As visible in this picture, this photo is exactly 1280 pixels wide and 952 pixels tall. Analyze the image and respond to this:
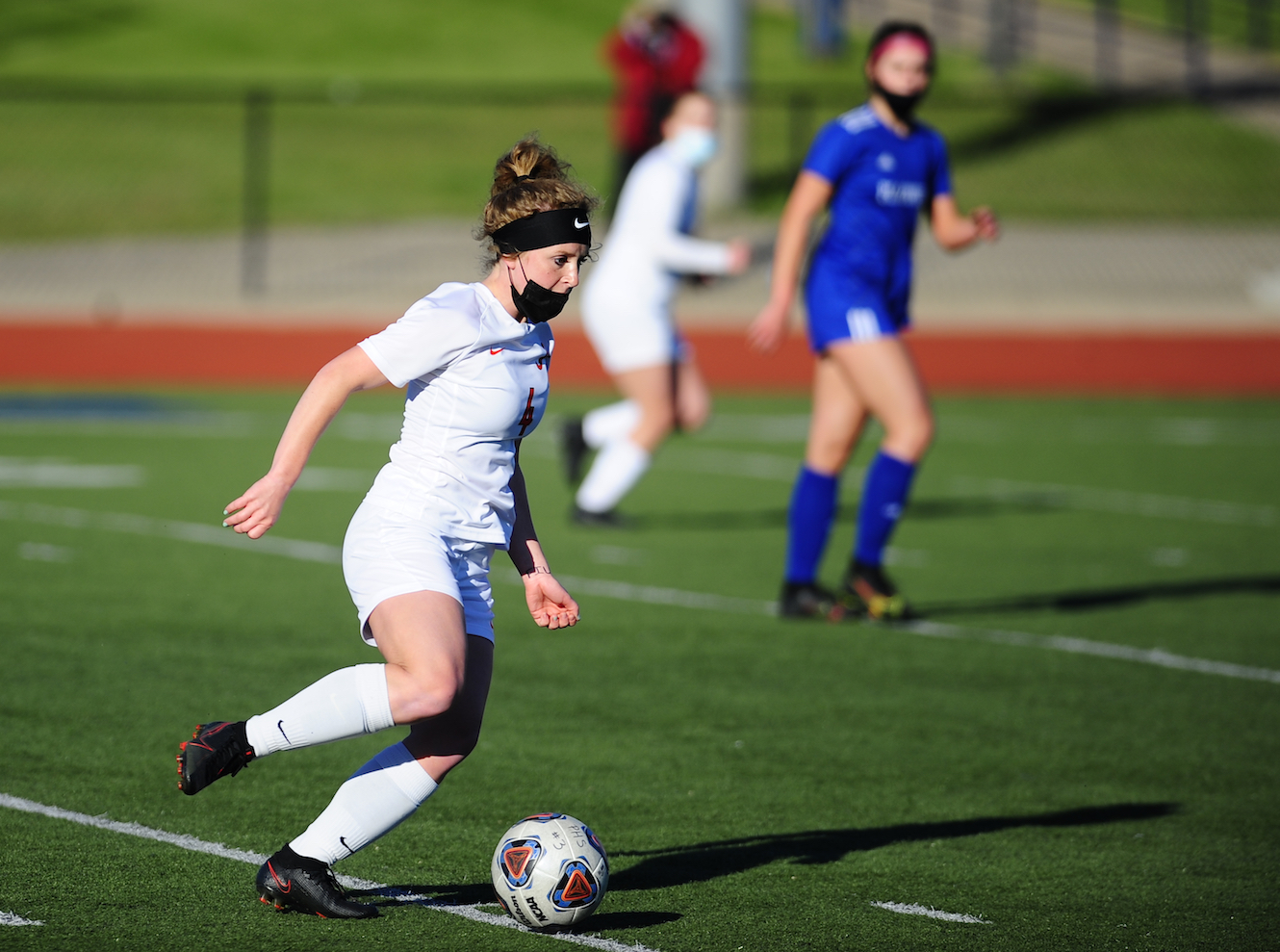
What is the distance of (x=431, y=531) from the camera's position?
165 inches

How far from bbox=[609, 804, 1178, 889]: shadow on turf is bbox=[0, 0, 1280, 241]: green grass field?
1490 cm

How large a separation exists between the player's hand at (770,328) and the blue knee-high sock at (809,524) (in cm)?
68

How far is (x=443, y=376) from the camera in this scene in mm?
4230

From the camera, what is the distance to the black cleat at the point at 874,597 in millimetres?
7984

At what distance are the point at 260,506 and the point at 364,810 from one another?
78cm

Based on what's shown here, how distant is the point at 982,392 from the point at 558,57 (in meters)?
25.8

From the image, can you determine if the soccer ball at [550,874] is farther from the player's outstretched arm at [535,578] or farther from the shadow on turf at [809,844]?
the player's outstretched arm at [535,578]

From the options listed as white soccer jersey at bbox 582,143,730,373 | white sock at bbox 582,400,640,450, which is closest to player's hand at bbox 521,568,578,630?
white soccer jersey at bbox 582,143,730,373

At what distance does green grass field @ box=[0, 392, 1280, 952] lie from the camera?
4.46 m

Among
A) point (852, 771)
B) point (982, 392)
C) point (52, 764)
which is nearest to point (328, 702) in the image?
point (52, 764)

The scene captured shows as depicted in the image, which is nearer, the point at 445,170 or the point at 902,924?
the point at 902,924

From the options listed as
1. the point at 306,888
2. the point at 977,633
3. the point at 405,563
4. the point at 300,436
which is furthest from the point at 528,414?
the point at 977,633

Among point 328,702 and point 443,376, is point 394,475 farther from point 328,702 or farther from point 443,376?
point 328,702

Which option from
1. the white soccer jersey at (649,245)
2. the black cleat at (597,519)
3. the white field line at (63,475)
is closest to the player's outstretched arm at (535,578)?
the white soccer jersey at (649,245)
